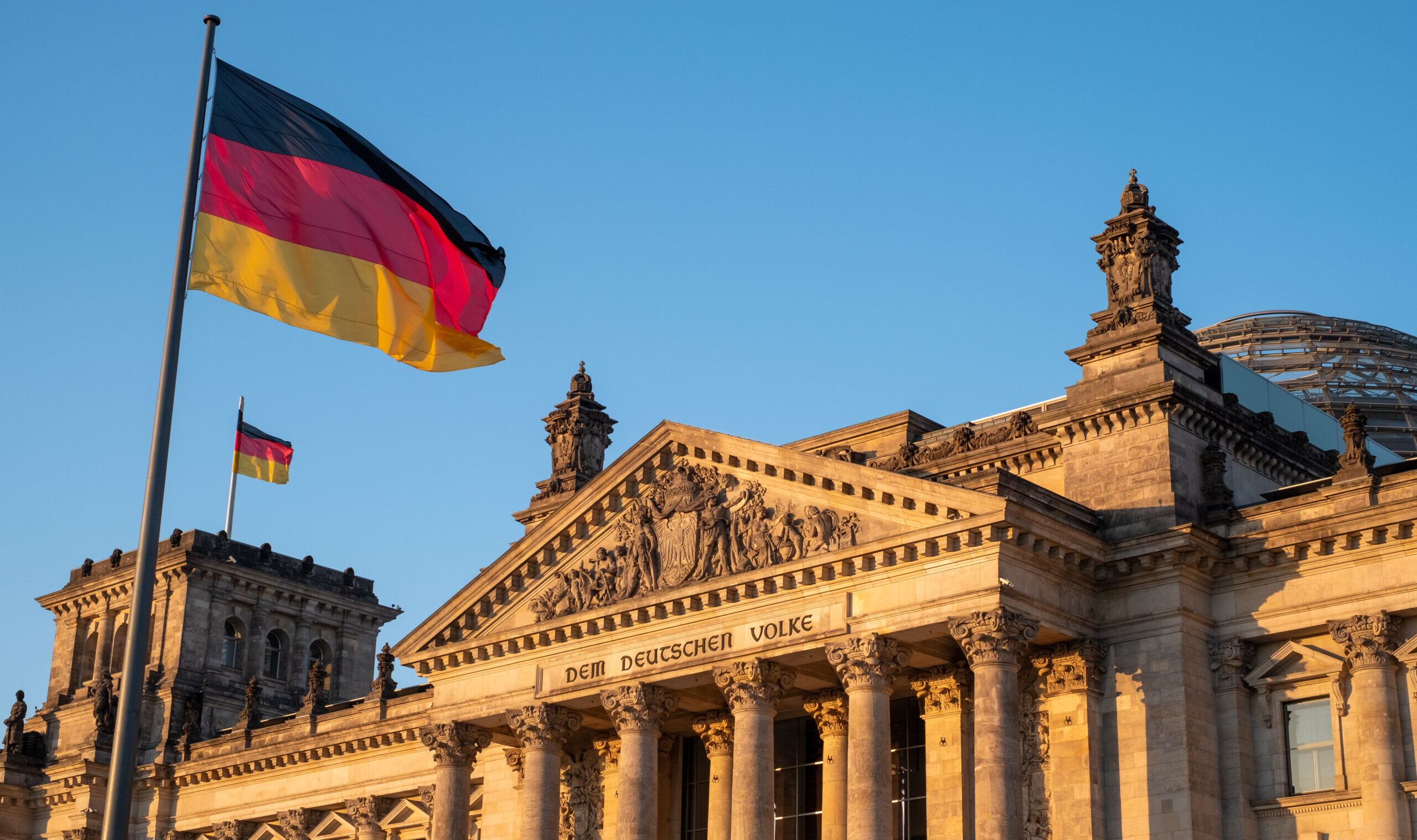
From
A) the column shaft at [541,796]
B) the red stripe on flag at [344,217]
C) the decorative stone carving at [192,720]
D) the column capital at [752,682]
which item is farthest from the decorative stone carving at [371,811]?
the red stripe on flag at [344,217]

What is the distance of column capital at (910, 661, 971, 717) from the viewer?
3928 cm

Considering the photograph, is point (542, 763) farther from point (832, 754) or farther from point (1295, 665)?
point (1295, 665)

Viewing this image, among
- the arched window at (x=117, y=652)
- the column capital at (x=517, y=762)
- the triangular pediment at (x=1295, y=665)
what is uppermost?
the arched window at (x=117, y=652)

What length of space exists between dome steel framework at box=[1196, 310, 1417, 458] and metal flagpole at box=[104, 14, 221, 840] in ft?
143

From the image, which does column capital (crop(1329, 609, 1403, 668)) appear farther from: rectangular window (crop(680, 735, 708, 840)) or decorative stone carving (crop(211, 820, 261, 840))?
decorative stone carving (crop(211, 820, 261, 840))

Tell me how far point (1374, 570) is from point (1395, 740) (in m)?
3.23

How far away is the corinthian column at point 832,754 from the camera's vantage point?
40.7 metres

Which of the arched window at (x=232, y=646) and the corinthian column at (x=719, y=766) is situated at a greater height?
the arched window at (x=232, y=646)

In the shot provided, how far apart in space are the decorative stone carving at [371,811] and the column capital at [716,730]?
13806mm

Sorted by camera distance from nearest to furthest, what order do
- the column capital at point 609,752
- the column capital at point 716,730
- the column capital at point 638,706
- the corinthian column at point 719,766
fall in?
1. the column capital at point 638,706
2. the corinthian column at point 719,766
3. the column capital at point 716,730
4. the column capital at point 609,752

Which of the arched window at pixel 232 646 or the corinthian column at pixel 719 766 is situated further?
the arched window at pixel 232 646

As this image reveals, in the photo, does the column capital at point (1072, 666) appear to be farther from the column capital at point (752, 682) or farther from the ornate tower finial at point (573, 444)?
the ornate tower finial at point (573, 444)

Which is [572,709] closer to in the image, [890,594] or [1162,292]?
[890,594]

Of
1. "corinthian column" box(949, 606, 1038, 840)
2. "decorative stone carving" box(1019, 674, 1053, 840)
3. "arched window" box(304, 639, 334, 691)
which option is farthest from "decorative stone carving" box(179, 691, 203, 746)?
"corinthian column" box(949, 606, 1038, 840)
